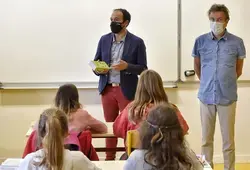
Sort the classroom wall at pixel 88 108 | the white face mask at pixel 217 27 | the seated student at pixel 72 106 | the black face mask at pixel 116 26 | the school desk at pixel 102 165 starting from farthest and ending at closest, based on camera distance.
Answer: the classroom wall at pixel 88 108
the black face mask at pixel 116 26
the white face mask at pixel 217 27
the seated student at pixel 72 106
the school desk at pixel 102 165

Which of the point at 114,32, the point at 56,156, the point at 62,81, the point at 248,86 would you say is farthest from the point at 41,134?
the point at 248,86

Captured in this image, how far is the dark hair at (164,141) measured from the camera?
196cm

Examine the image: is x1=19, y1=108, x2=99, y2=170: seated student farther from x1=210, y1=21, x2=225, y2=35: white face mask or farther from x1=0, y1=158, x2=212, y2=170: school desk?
x1=210, y1=21, x2=225, y2=35: white face mask

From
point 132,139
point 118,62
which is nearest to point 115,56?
point 118,62

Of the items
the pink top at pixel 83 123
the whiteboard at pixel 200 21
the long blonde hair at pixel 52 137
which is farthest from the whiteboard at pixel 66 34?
the long blonde hair at pixel 52 137

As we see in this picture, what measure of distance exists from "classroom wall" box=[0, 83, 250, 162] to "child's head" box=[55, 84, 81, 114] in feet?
5.13

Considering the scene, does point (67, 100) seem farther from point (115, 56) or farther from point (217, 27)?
point (217, 27)

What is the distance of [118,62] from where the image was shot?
391 centimetres

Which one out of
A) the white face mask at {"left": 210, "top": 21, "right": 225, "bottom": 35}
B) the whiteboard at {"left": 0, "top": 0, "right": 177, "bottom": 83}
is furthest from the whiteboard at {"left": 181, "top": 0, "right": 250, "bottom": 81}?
the white face mask at {"left": 210, "top": 21, "right": 225, "bottom": 35}

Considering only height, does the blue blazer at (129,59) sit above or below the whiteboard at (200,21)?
below

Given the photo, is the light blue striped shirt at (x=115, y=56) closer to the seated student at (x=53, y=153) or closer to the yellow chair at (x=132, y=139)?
the yellow chair at (x=132, y=139)

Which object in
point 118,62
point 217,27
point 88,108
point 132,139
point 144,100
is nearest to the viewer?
point 132,139

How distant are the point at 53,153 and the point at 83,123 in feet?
3.09

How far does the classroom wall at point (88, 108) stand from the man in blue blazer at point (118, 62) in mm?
616
